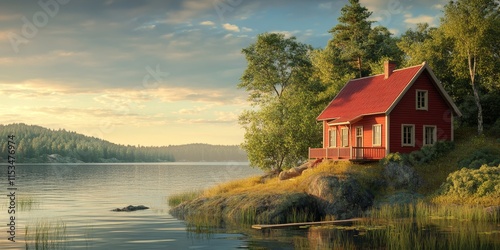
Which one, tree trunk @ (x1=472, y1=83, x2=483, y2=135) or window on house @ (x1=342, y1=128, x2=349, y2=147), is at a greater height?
tree trunk @ (x1=472, y1=83, x2=483, y2=135)

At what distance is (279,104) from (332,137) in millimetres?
7324

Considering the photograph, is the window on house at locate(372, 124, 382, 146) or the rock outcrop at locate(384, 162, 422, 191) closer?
the rock outcrop at locate(384, 162, 422, 191)

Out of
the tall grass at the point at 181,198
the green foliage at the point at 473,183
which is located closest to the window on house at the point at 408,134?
the green foliage at the point at 473,183

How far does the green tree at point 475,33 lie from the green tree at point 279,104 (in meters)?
15.1

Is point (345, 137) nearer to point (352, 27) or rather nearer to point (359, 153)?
point (359, 153)

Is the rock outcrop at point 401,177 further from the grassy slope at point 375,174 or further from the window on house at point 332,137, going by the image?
the window on house at point 332,137

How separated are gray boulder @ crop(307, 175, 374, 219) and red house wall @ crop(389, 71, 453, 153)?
8352mm

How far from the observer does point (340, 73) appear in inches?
2660

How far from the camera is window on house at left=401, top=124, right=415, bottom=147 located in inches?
1848

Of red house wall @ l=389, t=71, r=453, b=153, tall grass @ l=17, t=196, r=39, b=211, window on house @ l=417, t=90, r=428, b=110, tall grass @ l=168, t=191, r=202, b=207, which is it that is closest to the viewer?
red house wall @ l=389, t=71, r=453, b=153

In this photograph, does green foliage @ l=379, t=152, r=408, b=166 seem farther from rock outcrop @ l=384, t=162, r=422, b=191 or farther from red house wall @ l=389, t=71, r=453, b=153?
red house wall @ l=389, t=71, r=453, b=153

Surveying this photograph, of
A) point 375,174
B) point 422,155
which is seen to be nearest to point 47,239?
point 375,174

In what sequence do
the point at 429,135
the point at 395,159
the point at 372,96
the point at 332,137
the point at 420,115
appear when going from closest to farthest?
the point at 395,159 < the point at 420,115 < the point at 429,135 < the point at 372,96 < the point at 332,137

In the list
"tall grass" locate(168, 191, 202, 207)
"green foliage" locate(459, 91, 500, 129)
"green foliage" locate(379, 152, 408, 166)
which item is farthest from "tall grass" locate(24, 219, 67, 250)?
"green foliage" locate(459, 91, 500, 129)
